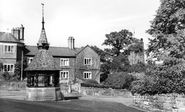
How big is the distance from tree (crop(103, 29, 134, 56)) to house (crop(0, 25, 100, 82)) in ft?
45.8

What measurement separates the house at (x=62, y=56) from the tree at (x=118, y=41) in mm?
13948

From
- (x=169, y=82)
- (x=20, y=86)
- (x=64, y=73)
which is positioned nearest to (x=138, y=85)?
(x=169, y=82)

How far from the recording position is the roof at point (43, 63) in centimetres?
2581

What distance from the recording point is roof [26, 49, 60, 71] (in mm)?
25812

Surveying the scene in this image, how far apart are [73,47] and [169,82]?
4561cm

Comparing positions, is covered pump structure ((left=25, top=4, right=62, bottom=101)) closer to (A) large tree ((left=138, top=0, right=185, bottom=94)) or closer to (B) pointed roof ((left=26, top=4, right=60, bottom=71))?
(B) pointed roof ((left=26, top=4, right=60, bottom=71))

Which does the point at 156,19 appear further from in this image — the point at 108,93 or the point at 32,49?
the point at 32,49

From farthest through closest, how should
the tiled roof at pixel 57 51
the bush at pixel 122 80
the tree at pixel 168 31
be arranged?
the tiled roof at pixel 57 51 < the bush at pixel 122 80 < the tree at pixel 168 31

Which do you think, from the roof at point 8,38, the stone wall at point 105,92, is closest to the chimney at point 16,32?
the roof at point 8,38

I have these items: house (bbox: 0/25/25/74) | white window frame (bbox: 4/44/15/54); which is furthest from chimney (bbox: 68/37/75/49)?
white window frame (bbox: 4/44/15/54)

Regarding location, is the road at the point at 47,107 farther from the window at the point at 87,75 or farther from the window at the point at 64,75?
the window at the point at 87,75

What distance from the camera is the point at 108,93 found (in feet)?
122

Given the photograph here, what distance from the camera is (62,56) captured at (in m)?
58.0

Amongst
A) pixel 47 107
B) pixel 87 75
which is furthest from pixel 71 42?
pixel 47 107
